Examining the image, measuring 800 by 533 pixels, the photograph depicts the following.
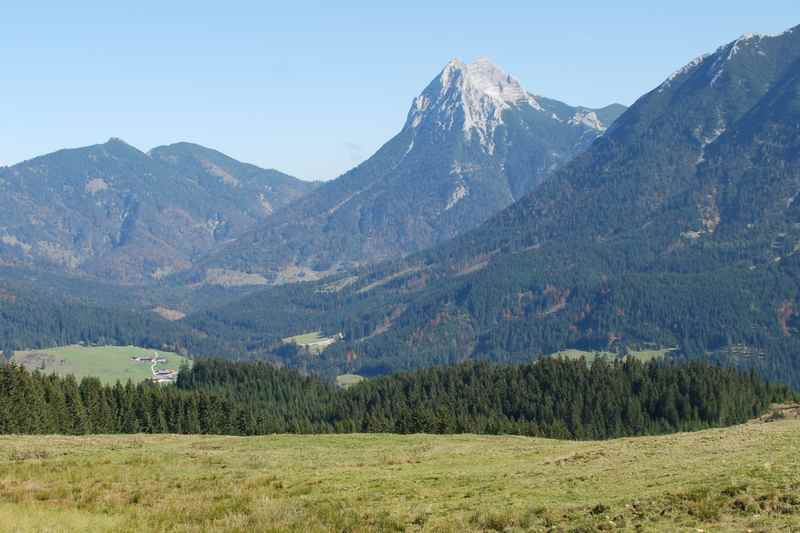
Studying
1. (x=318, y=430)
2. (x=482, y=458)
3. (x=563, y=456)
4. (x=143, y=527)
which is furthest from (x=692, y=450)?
(x=318, y=430)

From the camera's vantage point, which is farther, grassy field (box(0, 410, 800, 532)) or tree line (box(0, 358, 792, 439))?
tree line (box(0, 358, 792, 439))

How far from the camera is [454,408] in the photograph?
607 ft

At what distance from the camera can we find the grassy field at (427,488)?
3897 cm

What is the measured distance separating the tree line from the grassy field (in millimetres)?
59903

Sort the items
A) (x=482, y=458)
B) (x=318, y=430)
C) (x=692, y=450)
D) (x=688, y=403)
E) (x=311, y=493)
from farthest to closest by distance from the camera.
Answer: (x=688, y=403), (x=318, y=430), (x=482, y=458), (x=692, y=450), (x=311, y=493)

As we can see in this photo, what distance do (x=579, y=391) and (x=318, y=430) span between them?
58.3 m

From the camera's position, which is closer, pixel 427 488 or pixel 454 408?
pixel 427 488

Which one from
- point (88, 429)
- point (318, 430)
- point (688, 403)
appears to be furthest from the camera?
point (688, 403)

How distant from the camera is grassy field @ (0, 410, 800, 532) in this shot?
3897cm

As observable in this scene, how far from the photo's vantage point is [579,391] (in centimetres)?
19438

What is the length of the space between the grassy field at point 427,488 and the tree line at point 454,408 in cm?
5990

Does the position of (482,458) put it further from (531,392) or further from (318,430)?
(531,392)

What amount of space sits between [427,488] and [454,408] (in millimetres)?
135477

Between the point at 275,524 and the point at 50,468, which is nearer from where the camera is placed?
the point at 275,524
